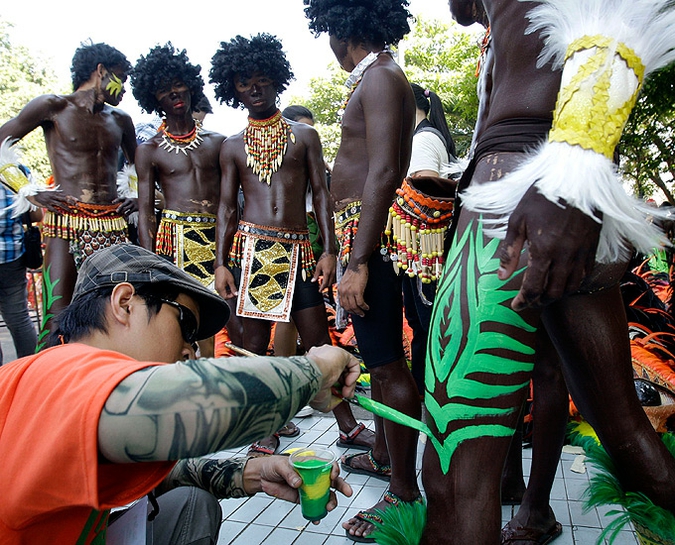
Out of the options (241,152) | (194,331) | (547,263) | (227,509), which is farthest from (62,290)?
(547,263)

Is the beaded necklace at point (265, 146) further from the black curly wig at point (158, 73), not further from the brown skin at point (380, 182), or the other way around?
the black curly wig at point (158, 73)

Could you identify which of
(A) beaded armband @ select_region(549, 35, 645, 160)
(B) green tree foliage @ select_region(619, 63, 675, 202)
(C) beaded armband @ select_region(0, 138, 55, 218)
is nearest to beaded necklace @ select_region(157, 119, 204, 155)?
(C) beaded armband @ select_region(0, 138, 55, 218)

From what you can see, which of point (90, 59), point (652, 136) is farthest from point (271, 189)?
point (652, 136)

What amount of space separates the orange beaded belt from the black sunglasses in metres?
0.96

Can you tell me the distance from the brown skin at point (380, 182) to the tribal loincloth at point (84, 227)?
201cm

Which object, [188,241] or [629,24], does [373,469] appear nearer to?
[188,241]

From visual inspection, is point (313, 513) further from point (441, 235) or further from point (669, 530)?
point (441, 235)

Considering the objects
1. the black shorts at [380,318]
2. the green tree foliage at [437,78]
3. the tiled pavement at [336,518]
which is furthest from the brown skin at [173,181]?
the green tree foliage at [437,78]

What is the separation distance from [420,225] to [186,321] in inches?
39.5

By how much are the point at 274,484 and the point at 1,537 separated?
2.43ft

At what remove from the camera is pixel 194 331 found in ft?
4.82

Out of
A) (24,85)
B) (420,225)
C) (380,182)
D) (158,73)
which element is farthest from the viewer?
(24,85)

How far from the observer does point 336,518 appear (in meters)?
2.52

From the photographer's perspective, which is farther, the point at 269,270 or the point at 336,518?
the point at 269,270
